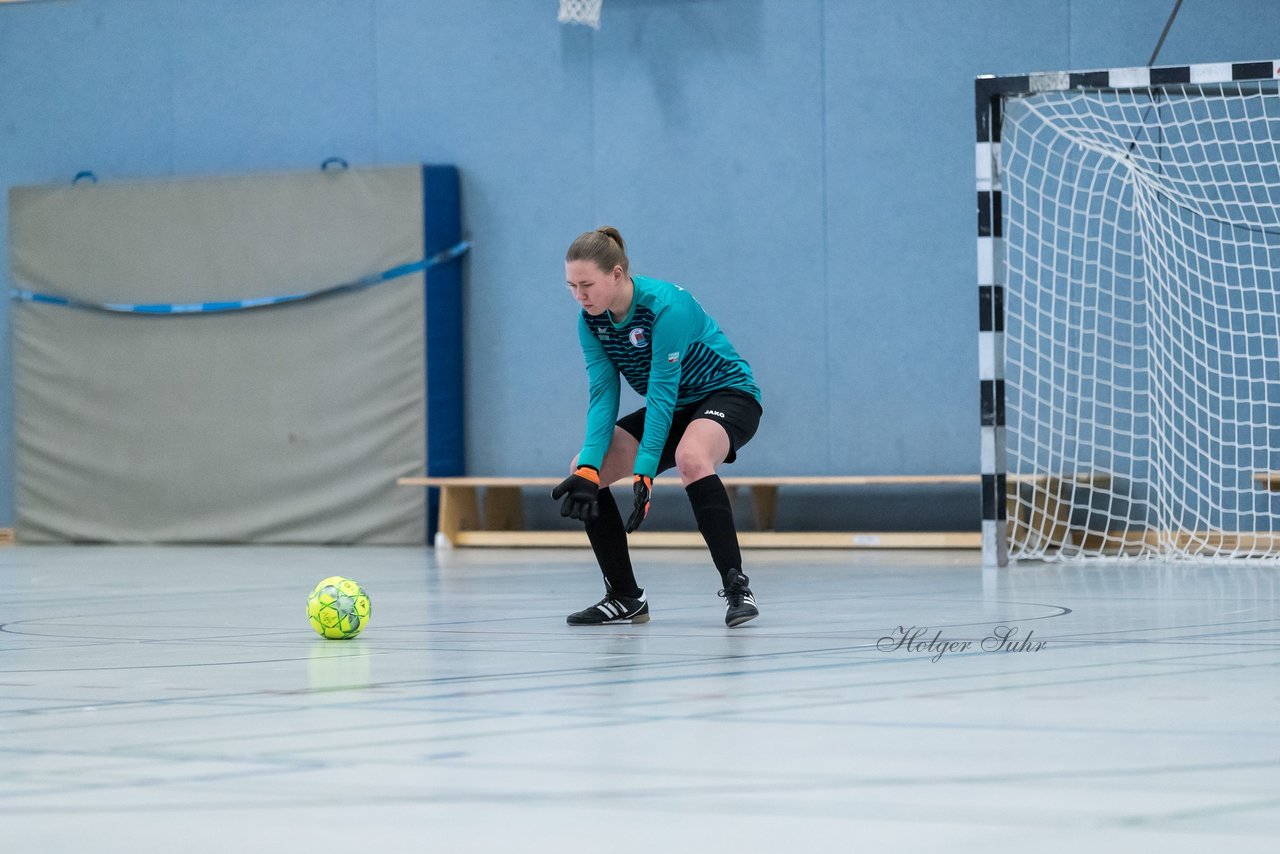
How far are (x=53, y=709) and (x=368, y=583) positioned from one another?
4557 millimetres

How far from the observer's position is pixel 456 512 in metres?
11.8

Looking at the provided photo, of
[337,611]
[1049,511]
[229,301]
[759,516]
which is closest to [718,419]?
[337,611]

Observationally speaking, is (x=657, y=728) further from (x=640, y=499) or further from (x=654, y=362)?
(x=654, y=362)

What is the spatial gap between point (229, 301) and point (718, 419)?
7.80m

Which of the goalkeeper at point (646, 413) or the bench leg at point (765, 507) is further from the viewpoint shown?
the bench leg at point (765, 507)

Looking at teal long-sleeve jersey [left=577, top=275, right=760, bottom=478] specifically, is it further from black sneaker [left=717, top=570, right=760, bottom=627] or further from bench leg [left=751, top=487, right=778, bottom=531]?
bench leg [left=751, top=487, right=778, bottom=531]

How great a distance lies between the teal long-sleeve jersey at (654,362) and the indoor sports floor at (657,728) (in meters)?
0.62

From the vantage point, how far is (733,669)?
4305 mm

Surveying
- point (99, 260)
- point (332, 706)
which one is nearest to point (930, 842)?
point (332, 706)

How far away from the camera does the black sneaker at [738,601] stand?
5402 mm

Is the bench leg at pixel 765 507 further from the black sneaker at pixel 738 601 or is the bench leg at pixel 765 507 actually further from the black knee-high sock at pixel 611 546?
the black sneaker at pixel 738 601

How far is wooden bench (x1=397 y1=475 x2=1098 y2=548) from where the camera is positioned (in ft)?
34.1

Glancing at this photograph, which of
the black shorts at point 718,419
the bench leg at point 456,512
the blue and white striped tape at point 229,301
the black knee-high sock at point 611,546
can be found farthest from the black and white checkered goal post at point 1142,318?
the black knee-high sock at point 611,546

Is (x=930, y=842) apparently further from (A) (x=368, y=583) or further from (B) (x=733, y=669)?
(A) (x=368, y=583)
